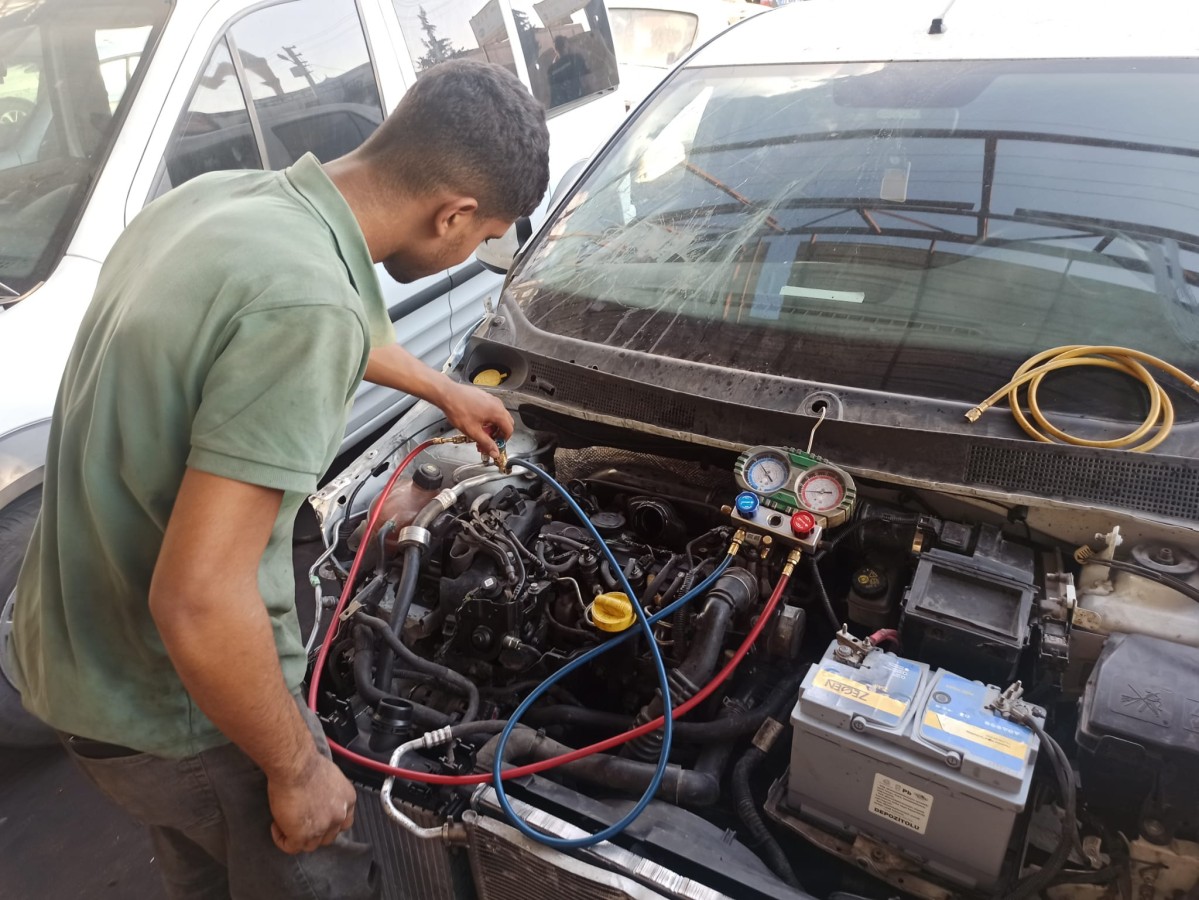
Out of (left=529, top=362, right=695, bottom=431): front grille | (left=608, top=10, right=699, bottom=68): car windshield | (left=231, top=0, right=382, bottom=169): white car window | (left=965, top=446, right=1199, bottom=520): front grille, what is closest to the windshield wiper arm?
(left=529, top=362, right=695, bottom=431): front grille

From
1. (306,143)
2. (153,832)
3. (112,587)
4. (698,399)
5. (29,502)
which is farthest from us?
(306,143)

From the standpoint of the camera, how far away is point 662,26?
814cm

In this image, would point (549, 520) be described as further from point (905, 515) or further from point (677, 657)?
point (905, 515)

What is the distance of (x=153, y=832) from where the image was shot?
180cm

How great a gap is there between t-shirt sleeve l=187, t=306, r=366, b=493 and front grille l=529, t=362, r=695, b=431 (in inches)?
40.2

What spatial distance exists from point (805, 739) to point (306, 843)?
0.85m

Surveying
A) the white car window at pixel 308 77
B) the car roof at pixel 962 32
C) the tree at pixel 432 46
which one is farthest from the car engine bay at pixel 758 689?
the tree at pixel 432 46

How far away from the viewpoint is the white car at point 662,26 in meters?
7.98

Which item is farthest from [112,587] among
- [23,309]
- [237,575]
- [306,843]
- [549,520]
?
[23,309]

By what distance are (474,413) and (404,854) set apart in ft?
3.17

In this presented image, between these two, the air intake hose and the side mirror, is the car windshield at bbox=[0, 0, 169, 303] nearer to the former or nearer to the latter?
the side mirror

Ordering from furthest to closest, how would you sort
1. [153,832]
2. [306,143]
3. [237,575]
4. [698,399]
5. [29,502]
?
[306,143], [29,502], [698,399], [153,832], [237,575]

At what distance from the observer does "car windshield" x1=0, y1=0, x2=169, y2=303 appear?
2.82 m

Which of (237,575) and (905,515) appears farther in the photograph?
(905,515)
